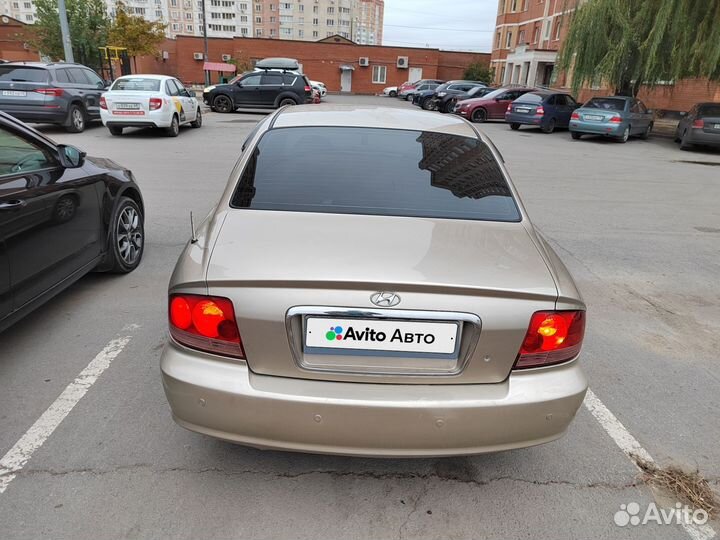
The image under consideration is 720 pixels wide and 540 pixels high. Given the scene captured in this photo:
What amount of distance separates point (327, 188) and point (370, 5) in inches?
6213

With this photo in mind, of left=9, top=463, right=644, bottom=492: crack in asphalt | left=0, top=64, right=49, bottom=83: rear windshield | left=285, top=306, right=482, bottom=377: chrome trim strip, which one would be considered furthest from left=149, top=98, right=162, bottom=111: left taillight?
left=285, top=306, right=482, bottom=377: chrome trim strip

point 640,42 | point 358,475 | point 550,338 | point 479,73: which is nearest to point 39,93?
point 358,475

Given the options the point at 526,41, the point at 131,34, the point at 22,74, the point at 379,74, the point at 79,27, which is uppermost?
the point at 526,41

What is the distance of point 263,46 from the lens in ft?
164

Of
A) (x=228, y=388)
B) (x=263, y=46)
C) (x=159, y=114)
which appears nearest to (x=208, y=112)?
(x=159, y=114)

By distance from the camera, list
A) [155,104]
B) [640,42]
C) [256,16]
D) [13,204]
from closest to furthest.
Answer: [13,204]
[155,104]
[640,42]
[256,16]

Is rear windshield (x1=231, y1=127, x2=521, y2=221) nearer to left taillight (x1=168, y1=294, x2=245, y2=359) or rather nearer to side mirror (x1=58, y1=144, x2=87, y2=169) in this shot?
left taillight (x1=168, y1=294, x2=245, y2=359)

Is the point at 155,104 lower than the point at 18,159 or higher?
lower

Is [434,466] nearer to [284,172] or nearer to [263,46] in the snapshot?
[284,172]

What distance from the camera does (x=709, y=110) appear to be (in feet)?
54.1

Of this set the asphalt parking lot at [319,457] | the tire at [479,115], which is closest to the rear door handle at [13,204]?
the asphalt parking lot at [319,457]

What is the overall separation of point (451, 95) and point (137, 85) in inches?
651

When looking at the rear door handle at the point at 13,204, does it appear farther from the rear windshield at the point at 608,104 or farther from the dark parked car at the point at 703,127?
the rear windshield at the point at 608,104

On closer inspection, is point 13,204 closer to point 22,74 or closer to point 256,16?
point 22,74
